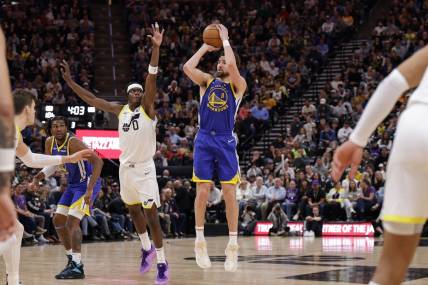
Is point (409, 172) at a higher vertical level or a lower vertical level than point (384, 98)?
lower

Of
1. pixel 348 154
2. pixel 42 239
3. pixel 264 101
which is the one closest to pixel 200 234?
pixel 348 154

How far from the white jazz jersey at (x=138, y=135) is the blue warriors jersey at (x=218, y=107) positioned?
66cm

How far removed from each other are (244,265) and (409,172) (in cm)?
597

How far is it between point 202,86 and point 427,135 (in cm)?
471

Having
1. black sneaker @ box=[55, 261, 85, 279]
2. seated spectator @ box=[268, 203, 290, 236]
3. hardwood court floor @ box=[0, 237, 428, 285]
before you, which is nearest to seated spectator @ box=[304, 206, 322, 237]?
seated spectator @ box=[268, 203, 290, 236]

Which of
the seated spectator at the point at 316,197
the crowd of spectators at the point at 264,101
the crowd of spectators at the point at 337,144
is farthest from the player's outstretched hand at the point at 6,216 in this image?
the seated spectator at the point at 316,197

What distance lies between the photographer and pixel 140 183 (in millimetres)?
7723

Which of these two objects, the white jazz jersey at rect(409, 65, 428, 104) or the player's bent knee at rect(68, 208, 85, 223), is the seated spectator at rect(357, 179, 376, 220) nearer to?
the player's bent knee at rect(68, 208, 85, 223)

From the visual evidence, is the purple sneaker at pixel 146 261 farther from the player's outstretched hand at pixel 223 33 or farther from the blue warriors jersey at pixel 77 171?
the player's outstretched hand at pixel 223 33

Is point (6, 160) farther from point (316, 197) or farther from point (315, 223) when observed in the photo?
point (316, 197)

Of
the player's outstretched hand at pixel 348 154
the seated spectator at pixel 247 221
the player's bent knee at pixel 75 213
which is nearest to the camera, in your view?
the player's outstretched hand at pixel 348 154

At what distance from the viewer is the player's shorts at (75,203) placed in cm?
782

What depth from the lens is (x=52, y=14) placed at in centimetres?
2433

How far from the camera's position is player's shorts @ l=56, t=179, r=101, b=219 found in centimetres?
782
